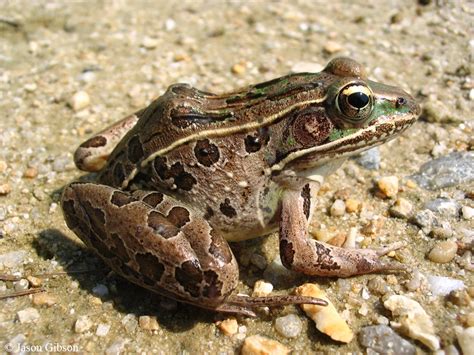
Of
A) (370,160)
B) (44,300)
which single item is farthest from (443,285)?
→ (44,300)

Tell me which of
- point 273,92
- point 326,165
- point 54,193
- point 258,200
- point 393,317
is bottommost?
point 54,193

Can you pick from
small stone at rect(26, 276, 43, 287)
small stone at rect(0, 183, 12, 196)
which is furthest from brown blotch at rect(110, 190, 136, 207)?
small stone at rect(0, 183, 12, 196)

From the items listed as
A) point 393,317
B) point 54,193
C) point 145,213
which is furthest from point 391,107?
point 54,193

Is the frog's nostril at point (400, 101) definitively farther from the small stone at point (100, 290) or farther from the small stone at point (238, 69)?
the small stone at point (238, 69)

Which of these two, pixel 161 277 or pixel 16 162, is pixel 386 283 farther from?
pixel 16 162

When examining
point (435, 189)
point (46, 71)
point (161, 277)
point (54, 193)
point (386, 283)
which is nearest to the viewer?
point (161, 277)

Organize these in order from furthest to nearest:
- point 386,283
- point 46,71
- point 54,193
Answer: point 46,71, point 54,193, point 386,283
